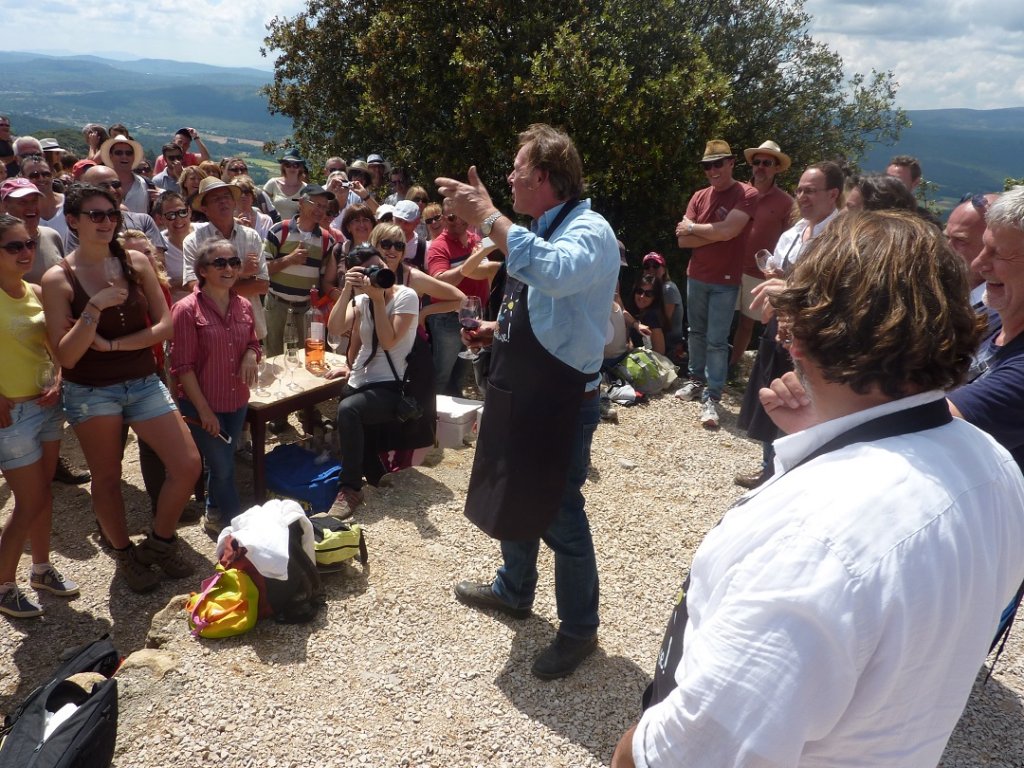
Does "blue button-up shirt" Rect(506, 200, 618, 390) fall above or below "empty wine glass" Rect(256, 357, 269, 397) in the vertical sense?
above

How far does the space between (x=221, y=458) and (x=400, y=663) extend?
72.9 inches

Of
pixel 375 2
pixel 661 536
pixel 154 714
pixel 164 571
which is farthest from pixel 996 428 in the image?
pixel 375 2

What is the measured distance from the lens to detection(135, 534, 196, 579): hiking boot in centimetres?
411

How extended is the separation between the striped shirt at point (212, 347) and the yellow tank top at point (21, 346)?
0.68 metres

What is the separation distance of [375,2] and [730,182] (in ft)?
22.6

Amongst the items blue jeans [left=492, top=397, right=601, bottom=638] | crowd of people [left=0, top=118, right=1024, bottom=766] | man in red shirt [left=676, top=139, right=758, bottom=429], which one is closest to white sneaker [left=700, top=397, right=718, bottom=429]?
man in red shirt [left=676, top=139, right=758, bottom=429]

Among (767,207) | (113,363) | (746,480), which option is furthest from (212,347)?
(767,207)

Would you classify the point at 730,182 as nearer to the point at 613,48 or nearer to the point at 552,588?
the point at 613,48

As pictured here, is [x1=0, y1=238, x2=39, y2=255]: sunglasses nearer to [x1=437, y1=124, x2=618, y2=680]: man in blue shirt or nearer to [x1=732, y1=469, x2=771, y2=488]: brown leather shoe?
[x1=437, y1=124, x2=618, y2=680]: man in blue shirt

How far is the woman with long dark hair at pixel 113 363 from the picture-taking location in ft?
11.7

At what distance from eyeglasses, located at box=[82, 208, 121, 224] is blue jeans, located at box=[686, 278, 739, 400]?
4.53 meters

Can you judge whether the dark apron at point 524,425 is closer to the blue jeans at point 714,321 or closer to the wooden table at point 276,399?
the wooden table at point 276,399

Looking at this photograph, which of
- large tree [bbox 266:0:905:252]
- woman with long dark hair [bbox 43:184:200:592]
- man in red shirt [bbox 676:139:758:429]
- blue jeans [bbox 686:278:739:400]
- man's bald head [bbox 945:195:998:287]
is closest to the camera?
man's bald head [bbox 945:195:998:287]

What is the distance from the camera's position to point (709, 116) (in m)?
8.29
